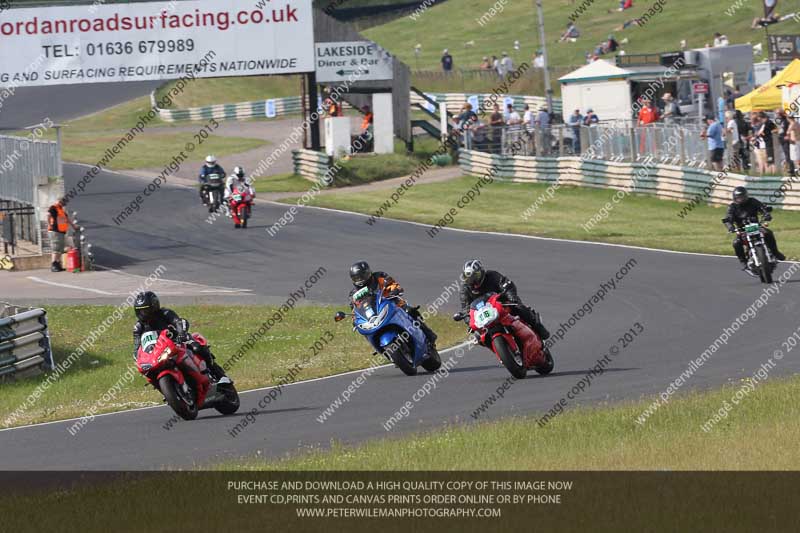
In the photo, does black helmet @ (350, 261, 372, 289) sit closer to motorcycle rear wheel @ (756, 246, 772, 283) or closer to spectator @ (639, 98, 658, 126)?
motorcycle rear wheel @ (756, 246, 772, 283)

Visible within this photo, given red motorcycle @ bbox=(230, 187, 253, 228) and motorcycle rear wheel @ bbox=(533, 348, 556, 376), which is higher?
red motorcycle @ bbox=(230, 187, 253, 228)

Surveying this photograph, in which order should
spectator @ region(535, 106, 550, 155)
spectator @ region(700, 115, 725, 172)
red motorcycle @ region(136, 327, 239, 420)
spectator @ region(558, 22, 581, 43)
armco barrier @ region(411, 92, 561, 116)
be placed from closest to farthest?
red motorcycle @ region(136, 327, 239, 420)
spectator @ region(700, 115, 725, 172)
spectator @ region(535, 106, 550, 155)
armco barrier @ region(411, 92, 561, 116)
spectator @ region(558, 22, 581, 43)

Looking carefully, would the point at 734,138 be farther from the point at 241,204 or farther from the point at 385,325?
the point at 385,325

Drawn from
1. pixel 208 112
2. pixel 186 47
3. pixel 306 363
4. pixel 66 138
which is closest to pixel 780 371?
pixel 306 363

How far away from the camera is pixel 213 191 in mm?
36500

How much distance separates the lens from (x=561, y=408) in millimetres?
12852

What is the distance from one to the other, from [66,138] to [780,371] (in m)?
47.4

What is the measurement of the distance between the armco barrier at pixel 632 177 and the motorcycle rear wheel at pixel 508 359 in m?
17.8

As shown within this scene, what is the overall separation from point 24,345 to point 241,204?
15492mm

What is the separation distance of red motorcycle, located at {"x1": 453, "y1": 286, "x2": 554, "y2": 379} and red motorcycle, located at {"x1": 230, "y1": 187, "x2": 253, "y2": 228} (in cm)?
1995

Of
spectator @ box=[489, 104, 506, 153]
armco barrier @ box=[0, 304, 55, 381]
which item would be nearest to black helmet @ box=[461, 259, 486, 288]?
armco barrier @ box=[0, 304, 55, 381]

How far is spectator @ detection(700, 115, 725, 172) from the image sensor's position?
32.9m

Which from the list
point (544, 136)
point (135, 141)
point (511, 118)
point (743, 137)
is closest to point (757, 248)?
point (743, 137)

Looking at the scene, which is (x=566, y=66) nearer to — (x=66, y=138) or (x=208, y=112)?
(x=208, y=112)
